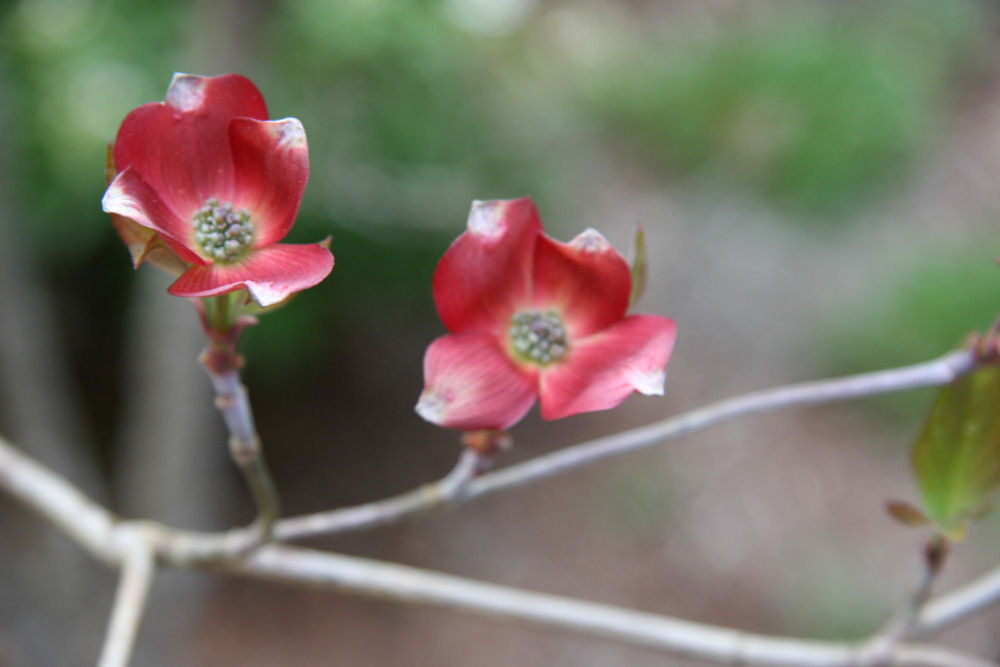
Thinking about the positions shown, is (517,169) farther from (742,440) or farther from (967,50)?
(967,50)

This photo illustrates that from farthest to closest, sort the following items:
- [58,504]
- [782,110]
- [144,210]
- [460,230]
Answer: [782,110], [460,230], [58,504], [144,210]

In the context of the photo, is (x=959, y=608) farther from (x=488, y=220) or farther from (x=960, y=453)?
(x=488, y=220)

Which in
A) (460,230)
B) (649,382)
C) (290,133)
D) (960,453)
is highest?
(290,133)

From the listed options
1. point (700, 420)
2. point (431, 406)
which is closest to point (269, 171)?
point (431, 406)

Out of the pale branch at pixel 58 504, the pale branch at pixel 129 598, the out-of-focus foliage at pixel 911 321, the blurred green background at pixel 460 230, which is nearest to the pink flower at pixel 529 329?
the pale branch at pixel 129 598

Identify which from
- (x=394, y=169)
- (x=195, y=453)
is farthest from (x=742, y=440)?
(x=195, y=453)

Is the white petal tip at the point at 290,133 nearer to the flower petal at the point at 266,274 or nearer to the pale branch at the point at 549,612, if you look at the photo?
the flower petal at the point at 266,274
